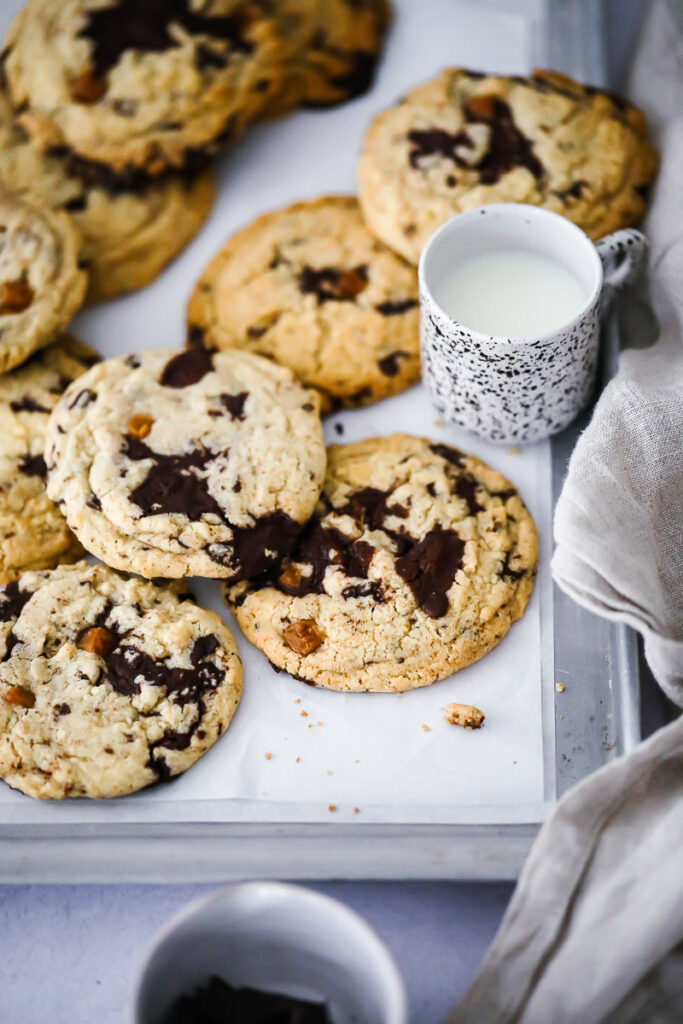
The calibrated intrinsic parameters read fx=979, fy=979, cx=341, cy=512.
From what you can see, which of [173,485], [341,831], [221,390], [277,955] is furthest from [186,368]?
[277,955]

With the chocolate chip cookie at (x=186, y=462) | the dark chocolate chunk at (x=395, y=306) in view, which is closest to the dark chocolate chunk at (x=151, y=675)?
the chocolate chip cookie at (x=186, y=462)

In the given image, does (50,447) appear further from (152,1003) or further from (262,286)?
(152,1003)

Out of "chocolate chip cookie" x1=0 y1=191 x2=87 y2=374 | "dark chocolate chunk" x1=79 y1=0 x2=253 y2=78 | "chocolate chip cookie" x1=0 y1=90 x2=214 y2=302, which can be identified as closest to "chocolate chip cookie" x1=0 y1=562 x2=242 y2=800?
"chocolate chip cookie" x1=0 y1=191 x2=87 y2=374

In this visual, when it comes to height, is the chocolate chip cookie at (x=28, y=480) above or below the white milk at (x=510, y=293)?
below

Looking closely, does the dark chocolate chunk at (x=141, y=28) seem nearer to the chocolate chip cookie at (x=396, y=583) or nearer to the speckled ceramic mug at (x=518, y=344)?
the speckled ceramic mug at (x=518, y=344)

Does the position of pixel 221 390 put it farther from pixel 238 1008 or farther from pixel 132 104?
pixel 238 1008

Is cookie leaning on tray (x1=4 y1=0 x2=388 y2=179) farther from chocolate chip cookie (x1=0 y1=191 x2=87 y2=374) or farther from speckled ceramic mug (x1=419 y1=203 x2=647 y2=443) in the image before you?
speckled ceramic mug (x1=419 y1=203 x2=647 y2=443)
